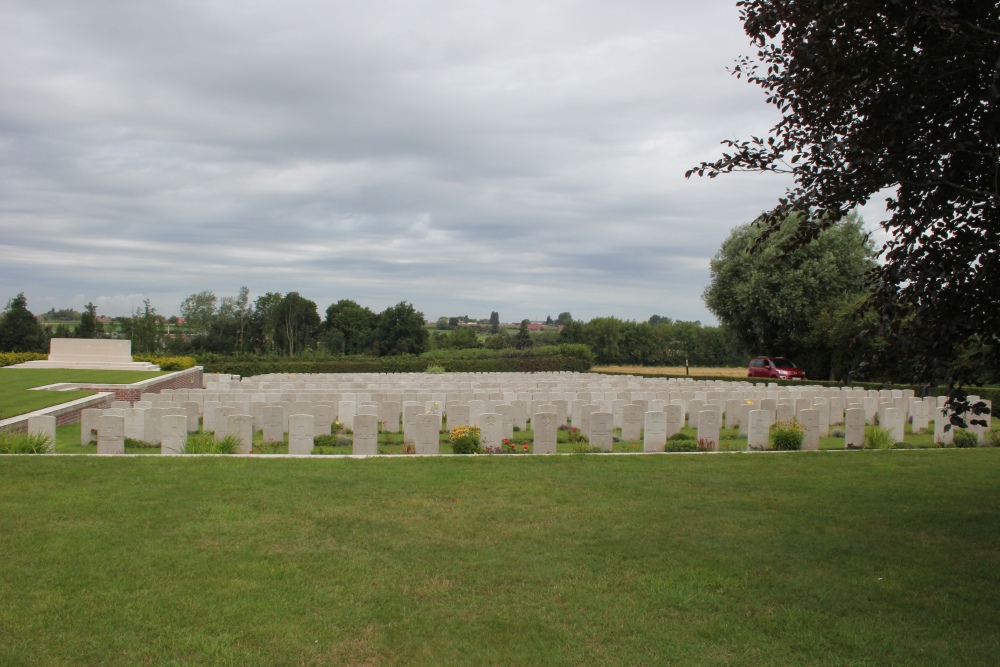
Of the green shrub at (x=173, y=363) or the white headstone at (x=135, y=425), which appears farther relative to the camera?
the green shrub at (x=173, y=363)

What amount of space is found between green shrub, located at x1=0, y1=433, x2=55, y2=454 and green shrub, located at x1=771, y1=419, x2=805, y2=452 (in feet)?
35.9

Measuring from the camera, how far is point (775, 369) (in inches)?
1205

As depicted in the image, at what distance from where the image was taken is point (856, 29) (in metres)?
5.74

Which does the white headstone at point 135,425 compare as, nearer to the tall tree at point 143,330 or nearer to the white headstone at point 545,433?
the white headstone at point 545,433

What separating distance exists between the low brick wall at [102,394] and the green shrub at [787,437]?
12.1m

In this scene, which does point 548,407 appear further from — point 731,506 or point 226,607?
point 226,607

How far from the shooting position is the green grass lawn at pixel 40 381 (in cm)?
1481

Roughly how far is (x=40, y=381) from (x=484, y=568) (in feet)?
63.4

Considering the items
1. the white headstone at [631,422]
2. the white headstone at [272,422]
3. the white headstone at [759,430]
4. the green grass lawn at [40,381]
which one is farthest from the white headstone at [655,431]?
the green grass lawn at [40,381]

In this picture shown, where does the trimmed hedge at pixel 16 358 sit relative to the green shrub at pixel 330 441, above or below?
above

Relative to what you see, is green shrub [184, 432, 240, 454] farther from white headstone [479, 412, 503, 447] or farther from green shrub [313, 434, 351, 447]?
white headstone [479, 412, 503, 447]

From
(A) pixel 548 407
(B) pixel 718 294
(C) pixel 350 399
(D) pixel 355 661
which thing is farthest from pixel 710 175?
(B) pixel 718 294

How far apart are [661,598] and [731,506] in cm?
277

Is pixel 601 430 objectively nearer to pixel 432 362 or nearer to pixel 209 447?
pixel 209 447
